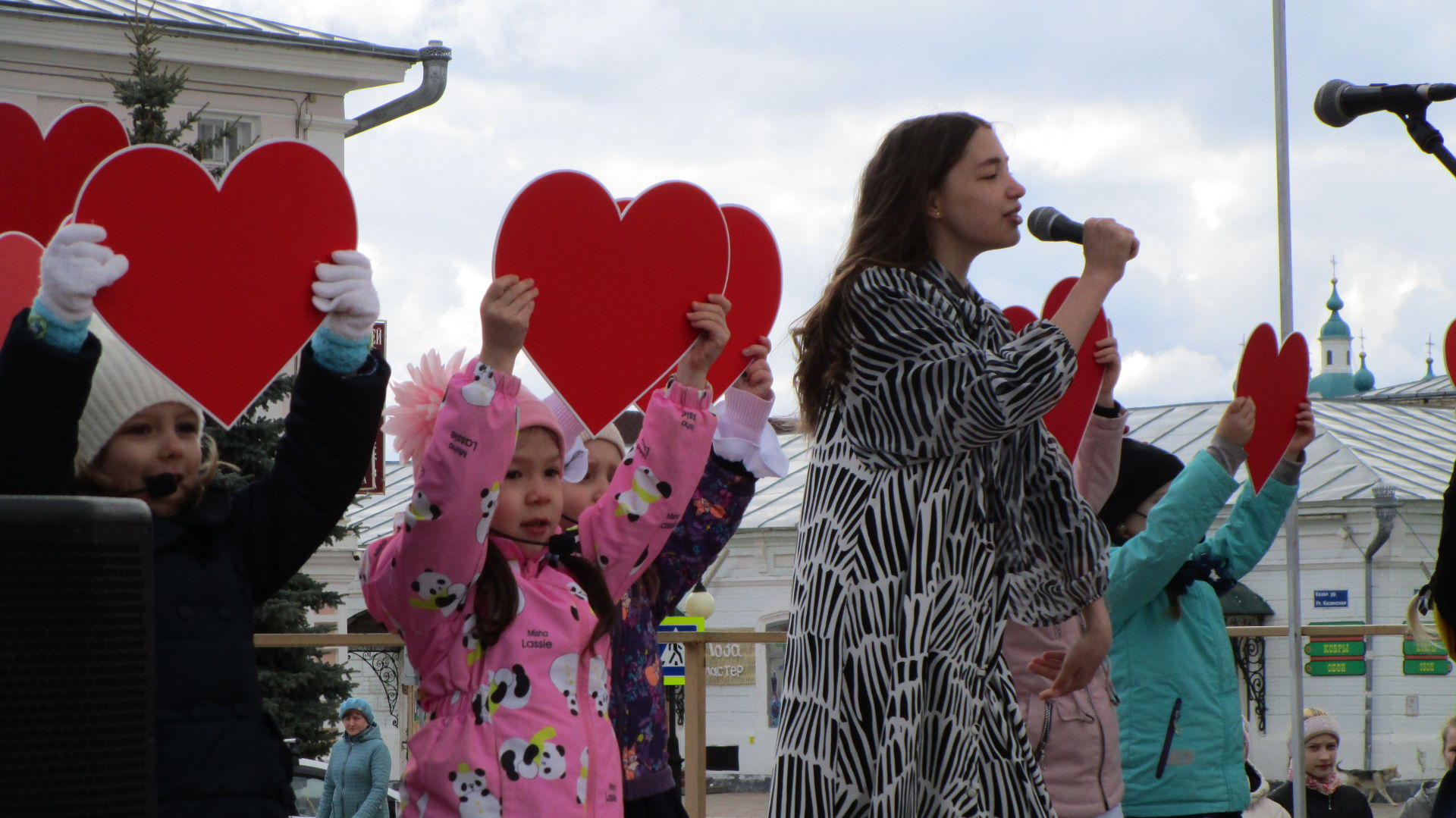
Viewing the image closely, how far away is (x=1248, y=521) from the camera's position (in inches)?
171

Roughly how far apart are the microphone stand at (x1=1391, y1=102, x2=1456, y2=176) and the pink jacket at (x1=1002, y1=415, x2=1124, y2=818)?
102 centimetres

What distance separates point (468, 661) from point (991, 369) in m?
0.97

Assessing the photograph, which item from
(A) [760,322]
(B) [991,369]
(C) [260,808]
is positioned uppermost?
(A) [760,322]

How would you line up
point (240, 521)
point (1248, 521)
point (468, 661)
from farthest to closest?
1. point (1248, 521)
2. point (468, 661)
3. point (240, 521)

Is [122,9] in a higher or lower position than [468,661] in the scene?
higher

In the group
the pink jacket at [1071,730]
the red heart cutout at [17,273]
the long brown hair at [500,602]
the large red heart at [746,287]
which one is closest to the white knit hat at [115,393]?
the red heart cutout at [17,273]

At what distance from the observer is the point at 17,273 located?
283 cm

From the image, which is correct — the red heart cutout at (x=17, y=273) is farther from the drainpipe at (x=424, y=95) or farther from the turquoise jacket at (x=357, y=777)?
the drainpipe at (x=424, y=95)

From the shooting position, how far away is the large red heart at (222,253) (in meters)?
2.51

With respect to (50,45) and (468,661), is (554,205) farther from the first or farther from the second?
(50,45)

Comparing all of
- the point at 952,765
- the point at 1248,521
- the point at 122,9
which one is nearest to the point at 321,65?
the point at 122,9

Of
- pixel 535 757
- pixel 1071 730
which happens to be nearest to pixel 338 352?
pixel 535 757

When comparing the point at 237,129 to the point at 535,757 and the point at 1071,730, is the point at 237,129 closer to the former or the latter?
the point at 1071,730

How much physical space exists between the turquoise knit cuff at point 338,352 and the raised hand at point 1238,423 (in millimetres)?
2271
